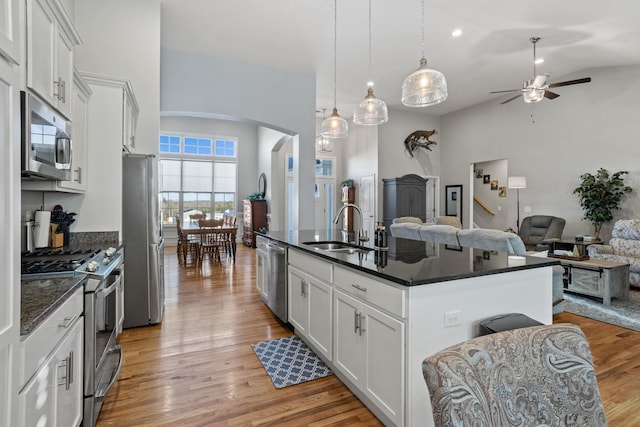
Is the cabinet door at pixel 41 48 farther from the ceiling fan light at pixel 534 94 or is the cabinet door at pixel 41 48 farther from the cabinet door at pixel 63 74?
the ceiling fan light at pixel 534 94

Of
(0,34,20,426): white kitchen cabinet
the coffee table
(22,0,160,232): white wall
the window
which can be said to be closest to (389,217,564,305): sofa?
the coffee table

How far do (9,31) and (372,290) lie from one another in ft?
5.85

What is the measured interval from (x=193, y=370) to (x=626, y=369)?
3336 millimetres

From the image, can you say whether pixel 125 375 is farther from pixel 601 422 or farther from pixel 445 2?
pixel 445 2

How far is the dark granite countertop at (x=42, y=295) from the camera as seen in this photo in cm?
109

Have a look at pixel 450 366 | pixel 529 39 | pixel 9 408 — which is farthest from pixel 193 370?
pixel 529 39

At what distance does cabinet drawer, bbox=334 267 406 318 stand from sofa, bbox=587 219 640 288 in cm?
494

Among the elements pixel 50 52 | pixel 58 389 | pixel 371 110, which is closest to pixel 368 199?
pixel 371 110

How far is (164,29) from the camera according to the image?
177 inches

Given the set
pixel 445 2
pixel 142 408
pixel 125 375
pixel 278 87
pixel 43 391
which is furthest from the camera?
pixel 278 87

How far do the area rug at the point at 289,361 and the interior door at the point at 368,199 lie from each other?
18.9 feet

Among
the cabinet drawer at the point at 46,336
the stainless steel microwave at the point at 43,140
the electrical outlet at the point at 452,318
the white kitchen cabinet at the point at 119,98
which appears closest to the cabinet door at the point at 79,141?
the white kitchen cabinet at the point at 119,98

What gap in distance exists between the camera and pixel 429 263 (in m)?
1.99

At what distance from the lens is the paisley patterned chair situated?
715mm
